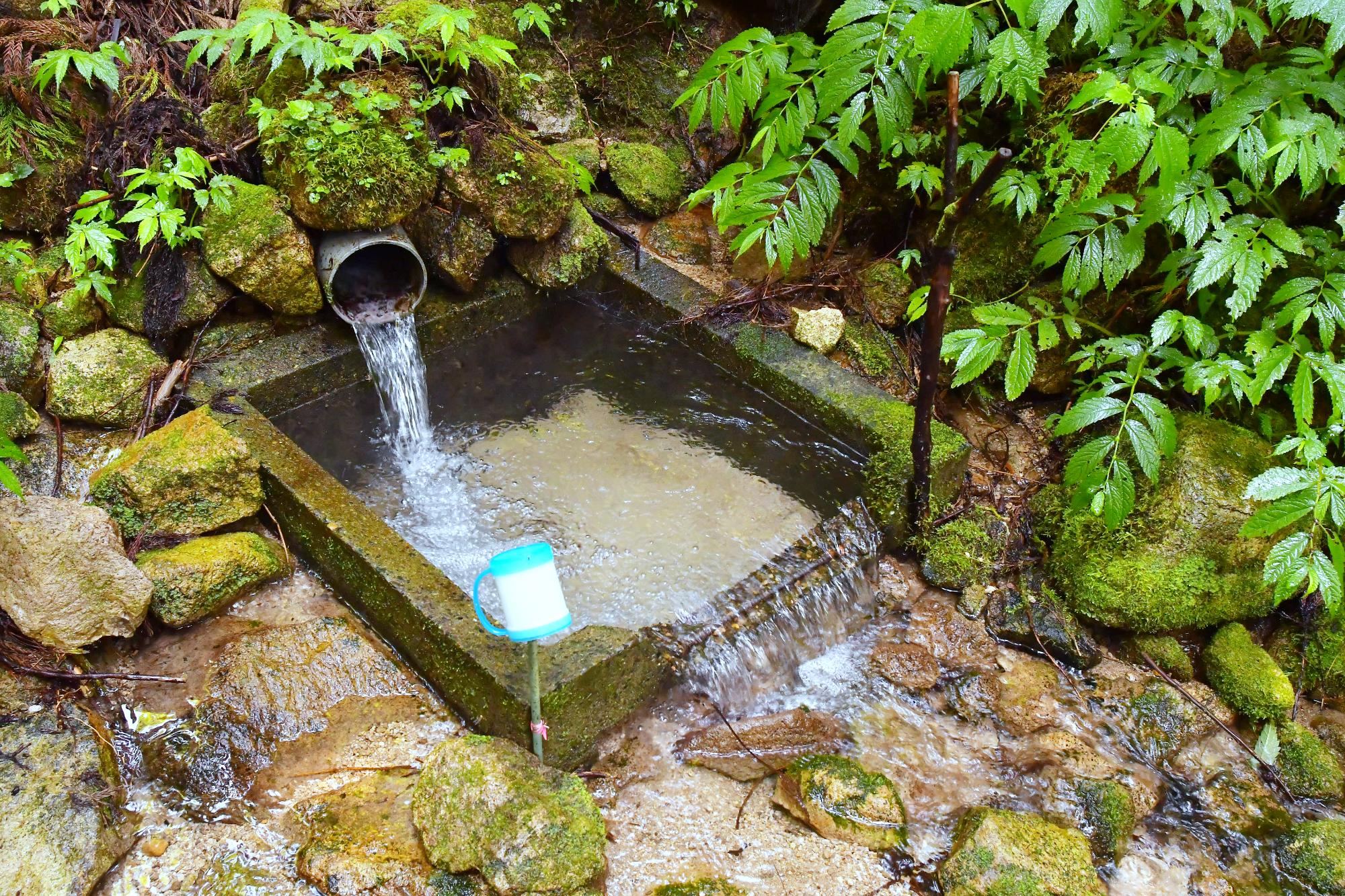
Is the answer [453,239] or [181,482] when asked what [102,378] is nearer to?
[181,482]

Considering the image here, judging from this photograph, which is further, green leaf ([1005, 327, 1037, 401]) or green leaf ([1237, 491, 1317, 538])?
green leaf ([1005, 327, 1037, 401])

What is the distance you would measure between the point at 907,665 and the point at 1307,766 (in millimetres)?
1457

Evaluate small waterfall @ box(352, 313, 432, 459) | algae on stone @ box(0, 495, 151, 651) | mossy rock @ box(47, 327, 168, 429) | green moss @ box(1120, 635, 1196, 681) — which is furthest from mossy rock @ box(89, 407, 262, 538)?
green moss @ box(1120, 635, 1196, 681)

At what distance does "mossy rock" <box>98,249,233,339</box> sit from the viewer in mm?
3904

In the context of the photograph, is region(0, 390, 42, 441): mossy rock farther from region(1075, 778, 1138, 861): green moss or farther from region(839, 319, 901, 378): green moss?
region(1075, 778, 1138, 861): green moss

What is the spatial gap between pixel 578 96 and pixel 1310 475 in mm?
4378

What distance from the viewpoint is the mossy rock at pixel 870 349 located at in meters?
4.42

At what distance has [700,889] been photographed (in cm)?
266

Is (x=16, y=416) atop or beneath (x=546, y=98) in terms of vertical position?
beneath

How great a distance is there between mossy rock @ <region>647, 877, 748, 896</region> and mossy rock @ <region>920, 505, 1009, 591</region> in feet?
5.45

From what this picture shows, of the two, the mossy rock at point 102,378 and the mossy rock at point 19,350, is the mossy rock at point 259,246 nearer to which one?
the mossy rock at point 102,378

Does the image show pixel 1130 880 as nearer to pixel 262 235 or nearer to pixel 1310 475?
pixel 1310 475

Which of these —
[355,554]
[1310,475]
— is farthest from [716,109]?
[1310,475]

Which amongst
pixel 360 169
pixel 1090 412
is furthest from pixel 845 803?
pixel 360 169
